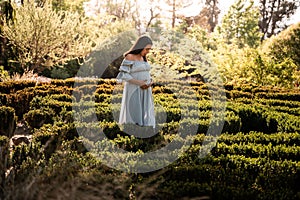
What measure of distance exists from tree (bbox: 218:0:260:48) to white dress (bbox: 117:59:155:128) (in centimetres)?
2031

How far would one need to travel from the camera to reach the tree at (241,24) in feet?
81.2

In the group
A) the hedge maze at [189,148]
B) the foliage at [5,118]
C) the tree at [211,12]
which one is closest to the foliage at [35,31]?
the hedge maze at [189,148]

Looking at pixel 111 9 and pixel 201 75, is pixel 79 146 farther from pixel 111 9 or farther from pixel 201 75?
pixel 111 9

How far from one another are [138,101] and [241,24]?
2115 cm

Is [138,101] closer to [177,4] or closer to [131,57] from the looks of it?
[131,57]

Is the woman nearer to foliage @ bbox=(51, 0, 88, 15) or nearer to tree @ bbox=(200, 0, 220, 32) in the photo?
foliage @ bbox=(51, 0, 88, 15)

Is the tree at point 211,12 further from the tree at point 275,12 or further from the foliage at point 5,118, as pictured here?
the foliage at point 5,118

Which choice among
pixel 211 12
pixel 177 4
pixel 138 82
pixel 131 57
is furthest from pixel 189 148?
pixel 211 12

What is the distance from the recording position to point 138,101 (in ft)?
18.0

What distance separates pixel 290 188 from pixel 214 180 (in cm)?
77

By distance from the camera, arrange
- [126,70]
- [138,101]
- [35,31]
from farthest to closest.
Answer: [35,31]
[138,101]
[126,70]

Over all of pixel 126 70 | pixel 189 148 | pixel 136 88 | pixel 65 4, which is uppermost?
pixel 65 4

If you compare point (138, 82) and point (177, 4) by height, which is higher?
point (177, 4)

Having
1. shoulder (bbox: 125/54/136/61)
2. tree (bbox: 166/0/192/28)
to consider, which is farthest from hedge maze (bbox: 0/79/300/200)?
tree (bbox: 166/0/192/28)
